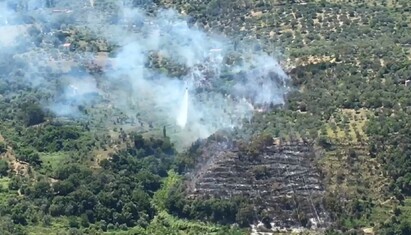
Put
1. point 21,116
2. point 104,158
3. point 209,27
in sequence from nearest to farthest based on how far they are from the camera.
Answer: point 104,158 < point 21,116 < point 209,27

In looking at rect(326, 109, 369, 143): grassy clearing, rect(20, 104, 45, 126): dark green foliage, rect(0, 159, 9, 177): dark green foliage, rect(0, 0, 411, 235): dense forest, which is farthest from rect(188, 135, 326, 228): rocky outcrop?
rect(20, 104, 45, 126): dark green foliage

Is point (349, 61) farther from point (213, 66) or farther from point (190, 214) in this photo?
point (190, 214)

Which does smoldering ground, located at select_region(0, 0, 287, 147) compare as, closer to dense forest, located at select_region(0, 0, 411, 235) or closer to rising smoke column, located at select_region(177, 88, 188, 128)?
rising smoke column, located at select_region(177, 88, 188, 128)

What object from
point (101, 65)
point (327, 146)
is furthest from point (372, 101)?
point (101, 65)

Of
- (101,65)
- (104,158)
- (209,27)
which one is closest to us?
(104,158)

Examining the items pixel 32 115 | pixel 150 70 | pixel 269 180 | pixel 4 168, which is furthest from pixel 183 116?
pixel 4 168

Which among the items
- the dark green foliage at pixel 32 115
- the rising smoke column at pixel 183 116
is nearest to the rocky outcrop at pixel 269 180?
the rising smoke column at pixel 183 116

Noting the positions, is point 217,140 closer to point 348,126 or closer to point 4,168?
point 348,126

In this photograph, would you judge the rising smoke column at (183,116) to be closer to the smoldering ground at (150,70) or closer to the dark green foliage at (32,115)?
the smoldering ground at (150,70)
